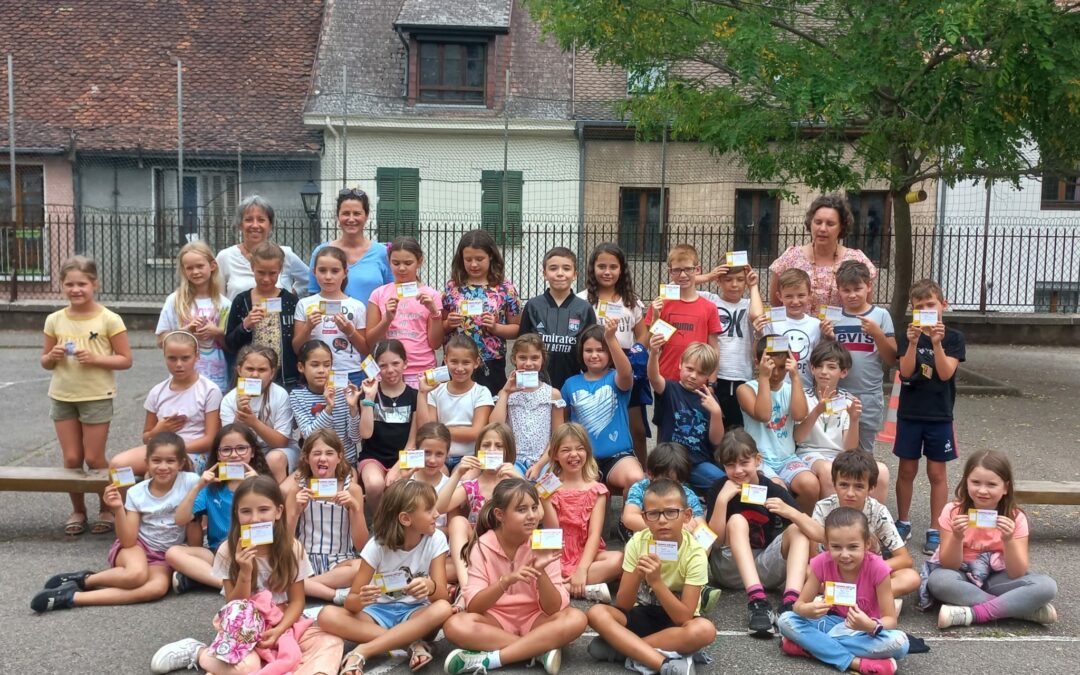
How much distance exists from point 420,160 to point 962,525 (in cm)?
1788

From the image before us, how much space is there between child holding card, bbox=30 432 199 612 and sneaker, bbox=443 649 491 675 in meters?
1.78

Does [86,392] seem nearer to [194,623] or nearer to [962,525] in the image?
[194,623]

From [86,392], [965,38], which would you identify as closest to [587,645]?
[86,392]

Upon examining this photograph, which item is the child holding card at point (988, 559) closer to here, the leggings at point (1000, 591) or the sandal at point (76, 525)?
the leggings at point (1000, 591)

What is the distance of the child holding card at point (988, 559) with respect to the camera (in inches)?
198

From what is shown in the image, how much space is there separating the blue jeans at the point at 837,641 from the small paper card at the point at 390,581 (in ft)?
5.77

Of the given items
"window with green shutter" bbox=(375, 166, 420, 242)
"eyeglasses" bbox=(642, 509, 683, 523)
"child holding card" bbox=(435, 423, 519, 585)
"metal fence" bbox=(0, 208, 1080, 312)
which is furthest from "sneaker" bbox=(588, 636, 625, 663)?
"window with green shutter" bbox=(375, 166, 420, 242)

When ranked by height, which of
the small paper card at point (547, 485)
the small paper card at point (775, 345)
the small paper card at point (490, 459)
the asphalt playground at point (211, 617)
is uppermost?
the small paper card at point (775, 345)

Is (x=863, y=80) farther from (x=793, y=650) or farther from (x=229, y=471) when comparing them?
(x=229, y=471)

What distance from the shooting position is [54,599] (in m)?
5.19

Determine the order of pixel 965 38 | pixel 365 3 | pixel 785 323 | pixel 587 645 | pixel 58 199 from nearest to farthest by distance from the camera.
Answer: pixel 587 645
pixel 785 323
pixel 965 38
pixel 58 199
pixel 365 3

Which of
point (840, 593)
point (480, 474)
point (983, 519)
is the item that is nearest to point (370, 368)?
point (480, 474)

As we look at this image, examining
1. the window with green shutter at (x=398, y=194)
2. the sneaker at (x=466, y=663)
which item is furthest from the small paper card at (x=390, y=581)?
the window with green shutter at (x=398, y=194)

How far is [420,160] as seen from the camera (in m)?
21.7
